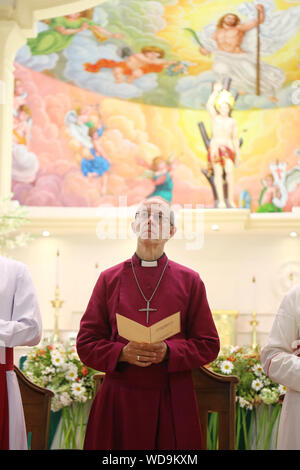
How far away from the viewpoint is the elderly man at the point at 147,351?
12.1 ft

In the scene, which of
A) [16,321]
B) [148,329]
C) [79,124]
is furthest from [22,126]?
[148,329]

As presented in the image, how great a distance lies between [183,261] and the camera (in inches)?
375

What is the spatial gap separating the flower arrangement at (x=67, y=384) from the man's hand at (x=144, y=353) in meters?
1.69

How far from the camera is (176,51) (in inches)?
404

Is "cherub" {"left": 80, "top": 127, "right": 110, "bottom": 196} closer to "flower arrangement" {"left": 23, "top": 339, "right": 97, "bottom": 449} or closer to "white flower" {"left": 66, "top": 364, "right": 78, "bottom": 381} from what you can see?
"flower arrangement" {"left": 23, "top": 339, "right": 97, "bottom": 449}

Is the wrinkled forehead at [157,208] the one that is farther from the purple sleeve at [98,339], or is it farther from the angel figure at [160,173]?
the angel figure at [160,173]

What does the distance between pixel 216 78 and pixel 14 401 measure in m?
7.49

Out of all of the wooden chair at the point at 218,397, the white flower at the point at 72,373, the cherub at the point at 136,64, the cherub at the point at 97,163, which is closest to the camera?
the wooden chair at the point at 218,397

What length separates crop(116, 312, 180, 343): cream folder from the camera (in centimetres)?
353

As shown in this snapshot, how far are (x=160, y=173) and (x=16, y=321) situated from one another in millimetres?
6569

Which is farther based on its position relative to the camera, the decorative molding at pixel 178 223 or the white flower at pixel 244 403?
the decorative molding at pixel 178 223

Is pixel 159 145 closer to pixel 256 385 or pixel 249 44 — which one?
pixel 249 44

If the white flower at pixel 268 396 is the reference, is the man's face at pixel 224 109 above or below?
above

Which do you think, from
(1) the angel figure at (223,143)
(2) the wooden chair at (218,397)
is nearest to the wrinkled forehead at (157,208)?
(2) the wooden chair at (218,397)
